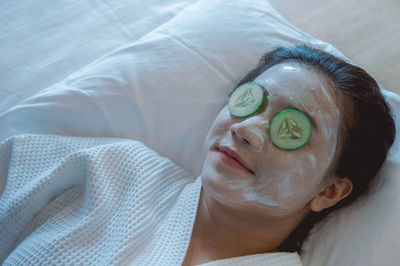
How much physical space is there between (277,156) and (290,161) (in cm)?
3

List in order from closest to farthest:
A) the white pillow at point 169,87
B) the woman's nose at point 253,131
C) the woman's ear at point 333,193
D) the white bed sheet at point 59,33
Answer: the woman's nose at point 253,131
the woman's ear at point 333,193
the white pillow at point 169,87
the white bed sheet at point 59,33

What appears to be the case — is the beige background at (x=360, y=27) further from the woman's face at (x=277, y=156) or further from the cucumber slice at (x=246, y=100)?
the cucumber slice at (x=246, y=100)

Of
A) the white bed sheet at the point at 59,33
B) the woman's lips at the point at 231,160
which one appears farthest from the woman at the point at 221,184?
the white bed sheet at the point at 59,33

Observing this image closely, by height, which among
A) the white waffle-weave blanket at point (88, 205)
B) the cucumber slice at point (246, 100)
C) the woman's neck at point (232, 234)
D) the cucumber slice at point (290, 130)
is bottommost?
the woman's neck at point (232, 234)

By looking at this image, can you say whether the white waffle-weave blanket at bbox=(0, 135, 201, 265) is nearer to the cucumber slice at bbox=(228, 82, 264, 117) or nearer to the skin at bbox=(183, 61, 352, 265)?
the skin at bbox=(183, 61, 352, 265)

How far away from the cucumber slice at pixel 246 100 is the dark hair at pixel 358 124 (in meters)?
0.17

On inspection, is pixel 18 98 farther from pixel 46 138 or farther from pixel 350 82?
pixel 350 82

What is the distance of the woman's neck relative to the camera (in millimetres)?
958

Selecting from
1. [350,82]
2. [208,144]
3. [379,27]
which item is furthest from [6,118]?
[379,27]

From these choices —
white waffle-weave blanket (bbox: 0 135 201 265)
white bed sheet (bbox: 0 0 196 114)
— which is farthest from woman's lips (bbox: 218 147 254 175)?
white bed sheet (bbox: 0 0 196 114)

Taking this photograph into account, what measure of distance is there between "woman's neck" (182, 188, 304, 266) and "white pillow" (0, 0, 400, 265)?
0.14 metres

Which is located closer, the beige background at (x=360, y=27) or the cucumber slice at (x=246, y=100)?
the cucumber slice at (x=246, y=100)

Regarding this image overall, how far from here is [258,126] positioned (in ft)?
2.78

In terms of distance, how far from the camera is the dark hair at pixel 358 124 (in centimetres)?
91
